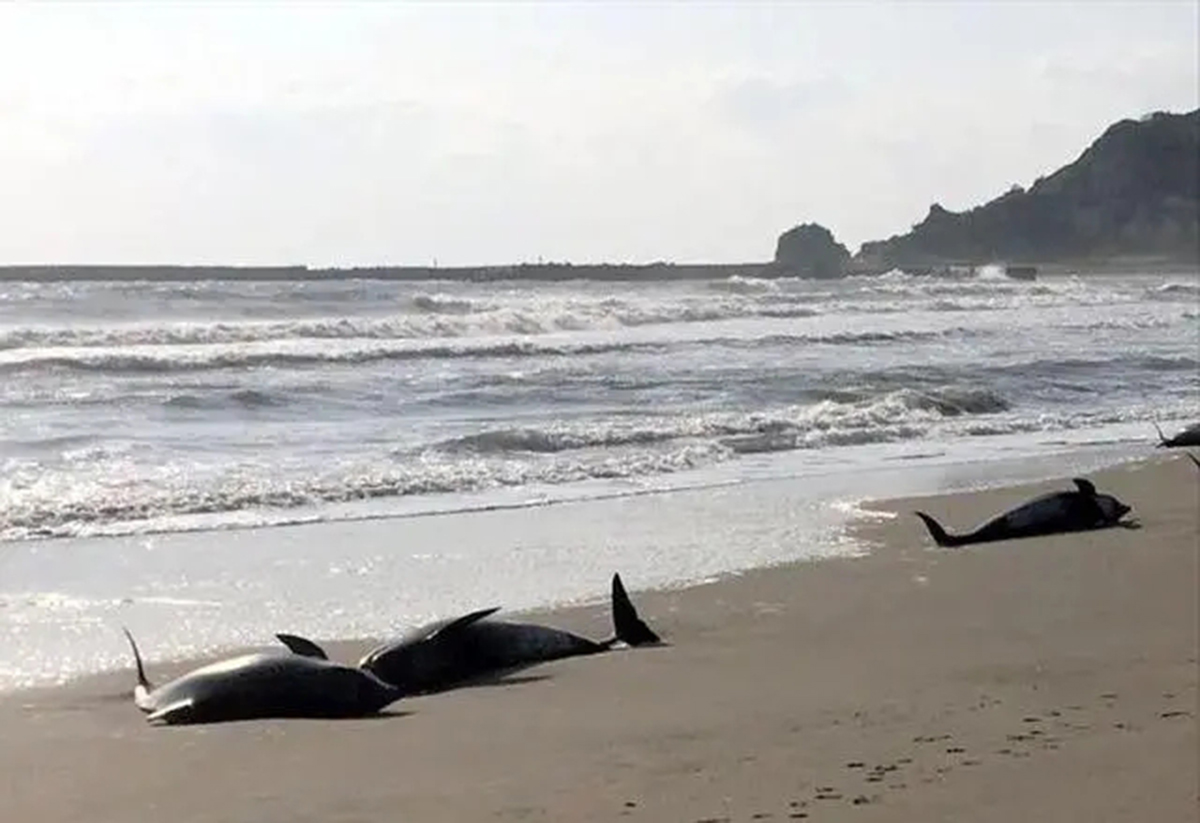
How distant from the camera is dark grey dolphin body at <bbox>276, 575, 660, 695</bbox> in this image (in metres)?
7.08

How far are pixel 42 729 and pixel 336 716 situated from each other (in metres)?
0.98

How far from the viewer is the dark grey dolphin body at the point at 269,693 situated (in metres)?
6.38

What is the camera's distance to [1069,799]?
473 centimetres

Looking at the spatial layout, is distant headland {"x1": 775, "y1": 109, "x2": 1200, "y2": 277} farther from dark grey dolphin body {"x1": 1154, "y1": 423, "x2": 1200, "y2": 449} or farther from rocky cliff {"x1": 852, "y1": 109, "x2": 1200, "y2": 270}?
dark grey dolphin body {"x1": 1154, "y1": 423, "x2": 1200, "y2": 449}

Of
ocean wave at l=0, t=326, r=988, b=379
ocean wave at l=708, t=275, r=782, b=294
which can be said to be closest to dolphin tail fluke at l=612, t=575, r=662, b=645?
ocean wave at l=0, t=326, r=988, b=379

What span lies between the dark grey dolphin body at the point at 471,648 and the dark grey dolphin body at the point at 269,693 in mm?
338

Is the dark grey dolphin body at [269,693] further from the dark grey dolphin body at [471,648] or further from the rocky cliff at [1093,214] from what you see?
the rocky cliff at [1093,214]

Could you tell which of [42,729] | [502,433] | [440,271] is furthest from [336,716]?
[440,271]

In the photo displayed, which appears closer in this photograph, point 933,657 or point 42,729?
point 42,729

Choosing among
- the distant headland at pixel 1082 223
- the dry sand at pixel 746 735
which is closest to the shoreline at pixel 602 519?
the dry sand at pixel 746 735

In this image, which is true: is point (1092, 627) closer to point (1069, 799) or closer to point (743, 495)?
point (1069, 799)

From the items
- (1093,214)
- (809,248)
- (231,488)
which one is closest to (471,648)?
(231,488)

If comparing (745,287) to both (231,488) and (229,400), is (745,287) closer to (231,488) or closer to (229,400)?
(229,400)

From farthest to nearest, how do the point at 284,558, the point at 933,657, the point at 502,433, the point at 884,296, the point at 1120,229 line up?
the point at 1120,229, the point at 884,296, the point at 502,433, the point at 284,558, the point at 933,657
